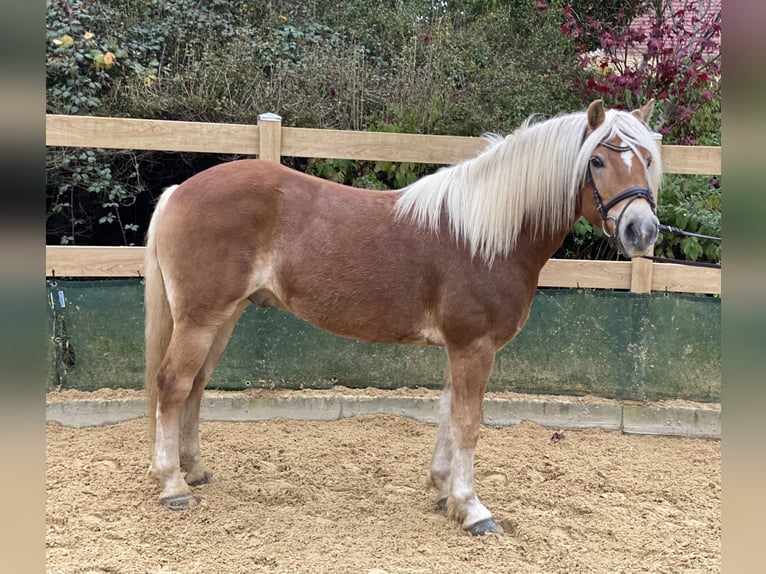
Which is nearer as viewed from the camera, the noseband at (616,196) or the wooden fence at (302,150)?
the noseband at (616,196)

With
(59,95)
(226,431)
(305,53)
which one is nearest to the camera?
(226,431)

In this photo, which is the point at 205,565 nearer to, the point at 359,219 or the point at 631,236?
the point at 359,219

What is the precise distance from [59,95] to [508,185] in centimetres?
394

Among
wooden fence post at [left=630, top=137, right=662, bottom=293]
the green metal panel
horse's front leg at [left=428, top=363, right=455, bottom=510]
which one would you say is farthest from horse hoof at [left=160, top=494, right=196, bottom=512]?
wooden fence post at [left=630, top=137, right=662, bottom=293]

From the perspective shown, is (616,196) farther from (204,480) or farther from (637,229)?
(204,480)

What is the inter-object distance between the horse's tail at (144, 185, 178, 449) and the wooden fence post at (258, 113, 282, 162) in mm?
1136

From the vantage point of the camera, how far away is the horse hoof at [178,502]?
3.12 metres

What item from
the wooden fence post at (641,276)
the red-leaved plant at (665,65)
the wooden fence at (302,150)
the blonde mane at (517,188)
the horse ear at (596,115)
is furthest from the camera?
the red-leaved plant at (665,65)

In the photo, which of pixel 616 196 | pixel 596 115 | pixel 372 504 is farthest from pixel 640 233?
pixel 372 504

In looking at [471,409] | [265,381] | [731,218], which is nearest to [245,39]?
[265,381]

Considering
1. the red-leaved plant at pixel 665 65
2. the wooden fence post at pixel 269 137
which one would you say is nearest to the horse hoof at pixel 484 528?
the wooden fence post at pixel 269 137

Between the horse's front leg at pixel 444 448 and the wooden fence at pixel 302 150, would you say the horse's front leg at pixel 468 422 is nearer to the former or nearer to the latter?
the horse's front leg at pixel 444 448

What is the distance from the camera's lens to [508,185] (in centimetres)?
307

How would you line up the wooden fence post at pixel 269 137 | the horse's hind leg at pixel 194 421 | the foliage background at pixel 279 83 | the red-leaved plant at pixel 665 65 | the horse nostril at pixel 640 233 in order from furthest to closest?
the red-leaved plant at pixel 665 65
the foliage background at pixel 279 83
the wooden fence post at pixel 269 137
the horse's hind leg at pixel 194 421
the horse nostril at pixel 640 233
